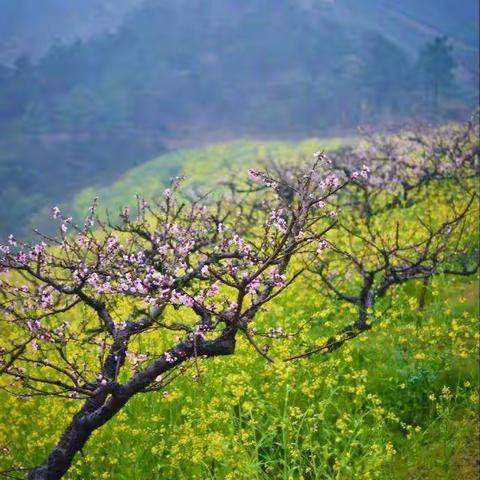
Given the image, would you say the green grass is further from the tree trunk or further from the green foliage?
the green foliage

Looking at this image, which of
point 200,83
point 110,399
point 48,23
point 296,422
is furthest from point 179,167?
point 48,23

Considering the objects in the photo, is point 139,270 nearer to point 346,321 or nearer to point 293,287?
point 346,321

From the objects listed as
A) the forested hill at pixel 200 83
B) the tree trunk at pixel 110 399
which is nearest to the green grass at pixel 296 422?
the tree trunk at pixel 110 399

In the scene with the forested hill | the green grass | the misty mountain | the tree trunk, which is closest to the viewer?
the tree trunk

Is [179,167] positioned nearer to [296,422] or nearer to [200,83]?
[200,83]

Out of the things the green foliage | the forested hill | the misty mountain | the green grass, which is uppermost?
the misty mountain

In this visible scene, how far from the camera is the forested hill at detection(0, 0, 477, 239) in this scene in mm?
116250

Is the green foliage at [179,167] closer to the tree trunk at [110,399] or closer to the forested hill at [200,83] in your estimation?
the forested hill at [200,83]

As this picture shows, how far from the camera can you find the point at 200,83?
160750mm

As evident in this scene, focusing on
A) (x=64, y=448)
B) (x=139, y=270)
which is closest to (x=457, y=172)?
(x=139, y=270)

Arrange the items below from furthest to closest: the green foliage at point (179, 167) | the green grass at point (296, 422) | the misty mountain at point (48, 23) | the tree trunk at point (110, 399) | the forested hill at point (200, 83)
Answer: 1. the misty mountain at point (48, 23)
2. the forested hill at point (200, 83)
3. the green foliage at point (179, 167)
4. the green grass at point (296, 422)
5. the tree trunk at point (110, 399)

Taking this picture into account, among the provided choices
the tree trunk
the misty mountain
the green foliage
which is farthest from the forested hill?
the tree trunk

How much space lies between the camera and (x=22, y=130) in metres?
139

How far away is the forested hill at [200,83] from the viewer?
11625 cm
